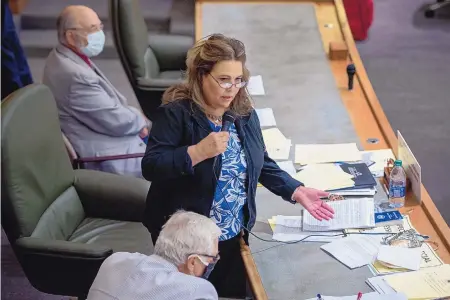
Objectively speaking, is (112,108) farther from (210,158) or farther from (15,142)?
(210,158)

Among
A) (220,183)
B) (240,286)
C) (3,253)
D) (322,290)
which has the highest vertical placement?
(220,183)

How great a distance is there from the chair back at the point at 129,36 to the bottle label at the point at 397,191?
1.96 meters

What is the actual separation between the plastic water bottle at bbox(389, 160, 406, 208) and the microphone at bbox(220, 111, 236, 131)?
731mm

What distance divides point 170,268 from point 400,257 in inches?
34.5

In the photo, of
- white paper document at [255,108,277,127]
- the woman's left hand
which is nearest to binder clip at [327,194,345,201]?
the woman's left hand

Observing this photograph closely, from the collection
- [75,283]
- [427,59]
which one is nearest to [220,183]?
[75,283]

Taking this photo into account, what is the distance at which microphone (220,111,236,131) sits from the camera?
2709 millimetres

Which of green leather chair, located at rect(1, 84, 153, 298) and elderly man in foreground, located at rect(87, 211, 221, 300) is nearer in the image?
elderly man in foreground, located at rect(87, 211, 221, 300)

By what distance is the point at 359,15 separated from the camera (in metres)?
6.39

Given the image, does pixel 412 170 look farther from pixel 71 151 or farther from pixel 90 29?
pixel 90 29

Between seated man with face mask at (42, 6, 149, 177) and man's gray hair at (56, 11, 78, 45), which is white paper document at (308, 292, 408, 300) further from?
man's gray hair at (56, 11, 78, 45)

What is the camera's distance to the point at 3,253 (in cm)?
399

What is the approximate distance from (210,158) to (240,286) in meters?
0.66

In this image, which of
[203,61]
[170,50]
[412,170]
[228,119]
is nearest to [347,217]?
[412,170]
